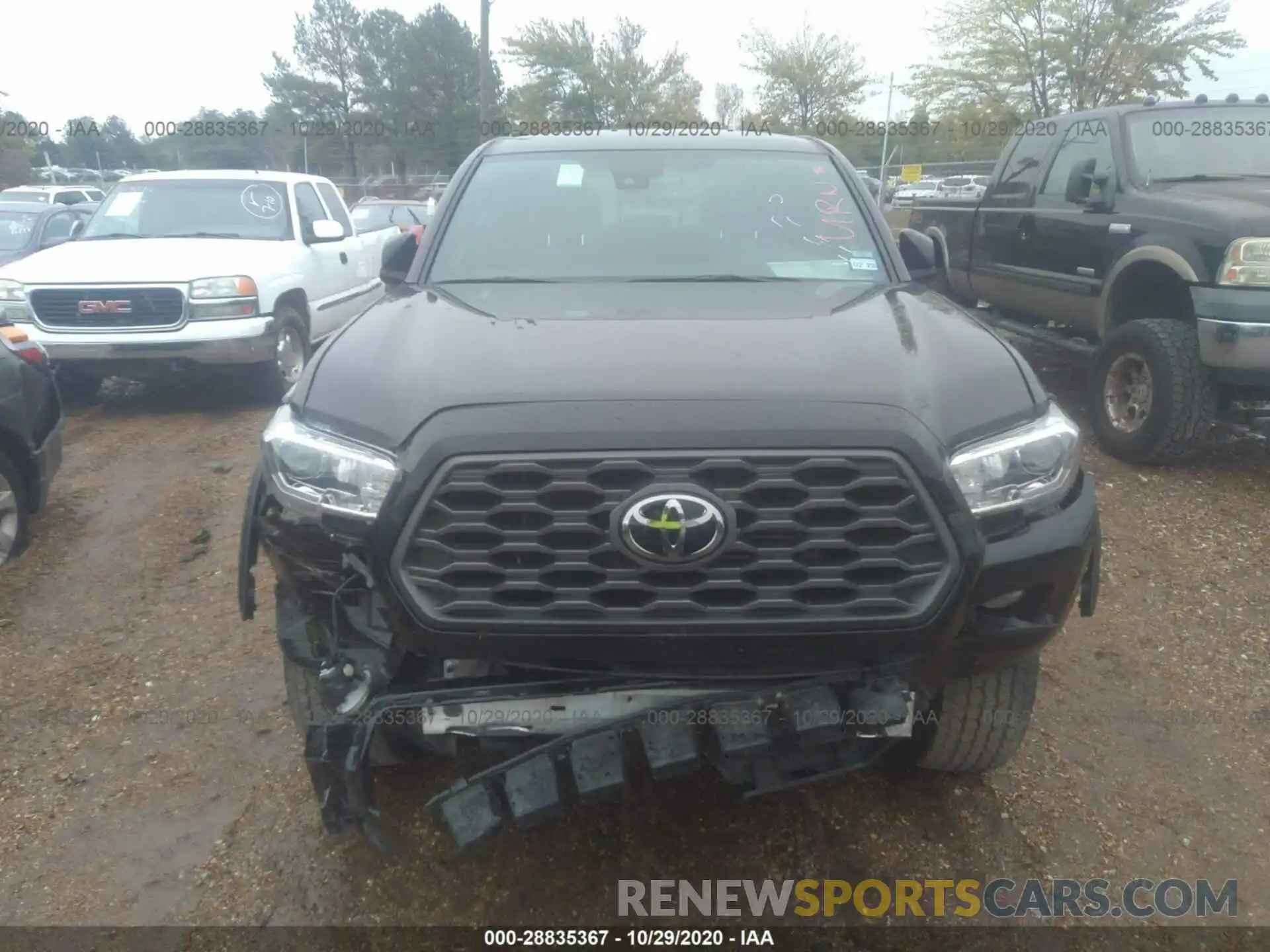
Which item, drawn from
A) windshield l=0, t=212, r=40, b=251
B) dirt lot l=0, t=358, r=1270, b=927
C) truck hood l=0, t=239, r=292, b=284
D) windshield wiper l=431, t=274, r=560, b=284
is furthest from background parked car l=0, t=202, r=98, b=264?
windshield wiper l=431, t=274, r=560, b=284

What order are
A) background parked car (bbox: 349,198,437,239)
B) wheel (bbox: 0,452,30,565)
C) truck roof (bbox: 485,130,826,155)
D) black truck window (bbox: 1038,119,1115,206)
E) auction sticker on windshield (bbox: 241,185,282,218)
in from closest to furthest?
truck roof (bbox: 485,130,826,155) < wheel (bbox: 0,452,30,565) < black truck window (bbox: 1038,119,1115,206) < auction sticker on windshield (bbox: 241,185,282,218) < background parked car (bbox: 349,198,437,239)

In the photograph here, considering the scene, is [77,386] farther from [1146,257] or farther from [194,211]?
[1146,257]

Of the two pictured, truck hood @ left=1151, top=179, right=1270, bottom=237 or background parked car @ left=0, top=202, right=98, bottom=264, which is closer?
truck hood @ left=1151, top=179, right=1270, bottom=237

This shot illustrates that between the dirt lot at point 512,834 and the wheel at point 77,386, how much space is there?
3.43 meters

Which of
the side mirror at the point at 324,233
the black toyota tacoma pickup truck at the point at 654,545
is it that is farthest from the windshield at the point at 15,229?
the black toyota tacoma pickup truck at the point at 654,545

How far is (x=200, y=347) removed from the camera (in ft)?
21.5

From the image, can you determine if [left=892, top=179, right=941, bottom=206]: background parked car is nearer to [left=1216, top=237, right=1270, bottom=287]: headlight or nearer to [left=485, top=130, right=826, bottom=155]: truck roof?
[left=1216, top=237, right=1270, bottom=287]: headlight

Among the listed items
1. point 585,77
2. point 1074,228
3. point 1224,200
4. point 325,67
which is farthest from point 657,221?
point 325,67

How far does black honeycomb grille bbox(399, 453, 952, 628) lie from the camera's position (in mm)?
1948

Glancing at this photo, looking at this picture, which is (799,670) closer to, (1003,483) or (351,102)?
(1003,483)

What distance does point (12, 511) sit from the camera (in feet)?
14.1

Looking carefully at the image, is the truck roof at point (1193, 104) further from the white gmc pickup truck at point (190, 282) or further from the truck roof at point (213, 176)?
the truck roof at point (213, 176)

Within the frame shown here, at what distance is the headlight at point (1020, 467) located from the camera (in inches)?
81.0

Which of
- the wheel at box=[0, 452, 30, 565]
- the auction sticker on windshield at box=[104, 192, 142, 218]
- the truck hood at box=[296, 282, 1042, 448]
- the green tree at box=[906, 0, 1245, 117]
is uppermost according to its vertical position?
the green tree at box=[906, 0, 1245, 117]
